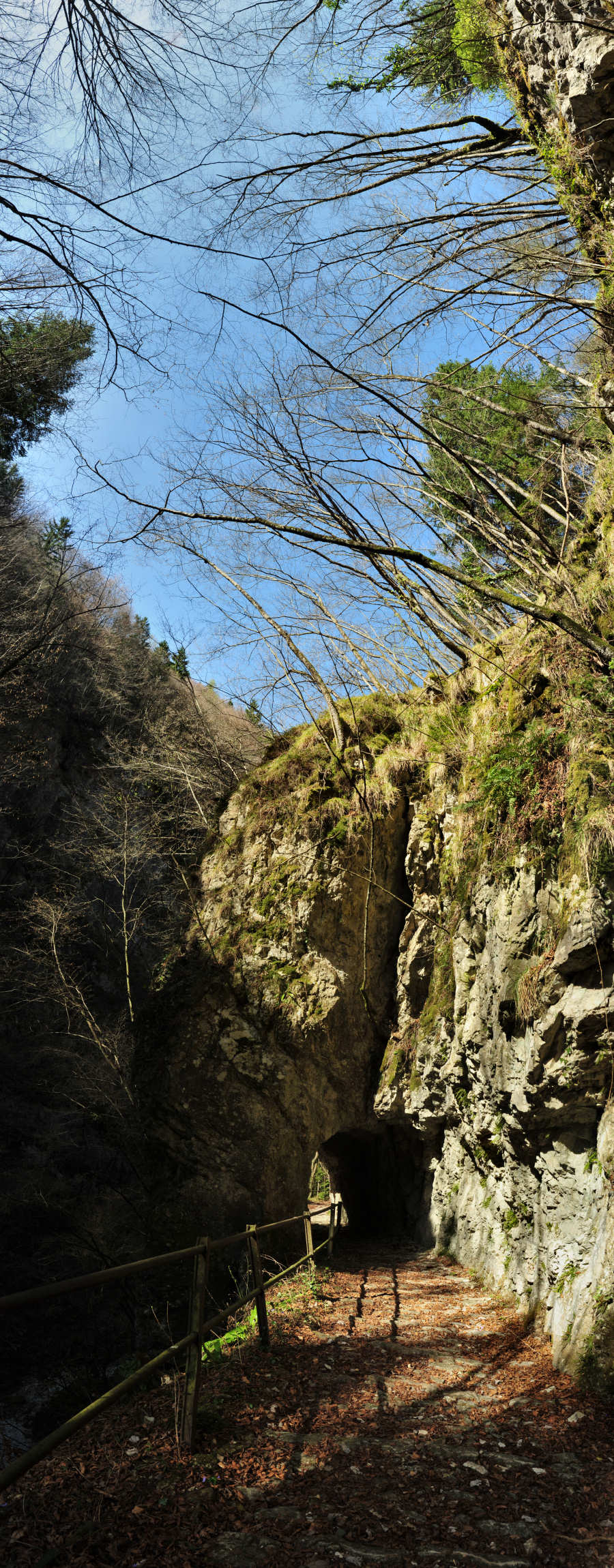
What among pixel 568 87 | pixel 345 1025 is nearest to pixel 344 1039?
pixel 345 1025

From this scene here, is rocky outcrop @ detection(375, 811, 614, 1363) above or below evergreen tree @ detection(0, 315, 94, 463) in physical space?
below

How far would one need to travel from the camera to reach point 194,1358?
3666 mm

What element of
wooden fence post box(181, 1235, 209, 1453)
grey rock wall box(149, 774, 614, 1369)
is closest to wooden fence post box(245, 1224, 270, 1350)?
wooden fence post box(181, 1235, 209, 1453)

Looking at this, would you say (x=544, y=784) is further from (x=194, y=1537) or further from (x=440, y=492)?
(x=440, y=492)

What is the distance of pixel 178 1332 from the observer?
33.9ft

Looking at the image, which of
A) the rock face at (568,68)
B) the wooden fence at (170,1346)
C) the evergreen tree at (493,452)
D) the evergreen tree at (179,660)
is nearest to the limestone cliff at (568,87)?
the rock face at (568,68)

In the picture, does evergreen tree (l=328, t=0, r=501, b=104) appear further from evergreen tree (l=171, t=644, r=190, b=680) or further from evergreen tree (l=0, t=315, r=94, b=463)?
evergreen tree (l=171, t=644, r=190, b=680)

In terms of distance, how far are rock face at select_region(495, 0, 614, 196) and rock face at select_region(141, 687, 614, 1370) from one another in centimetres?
548

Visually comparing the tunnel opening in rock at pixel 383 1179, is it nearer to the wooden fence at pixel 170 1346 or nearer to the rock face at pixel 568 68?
the wooden fence at pixel 170 1346

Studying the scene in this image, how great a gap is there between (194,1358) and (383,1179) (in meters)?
9.23

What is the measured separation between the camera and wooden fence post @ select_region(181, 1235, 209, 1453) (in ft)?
11.3

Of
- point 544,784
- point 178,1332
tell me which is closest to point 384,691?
point 544,784

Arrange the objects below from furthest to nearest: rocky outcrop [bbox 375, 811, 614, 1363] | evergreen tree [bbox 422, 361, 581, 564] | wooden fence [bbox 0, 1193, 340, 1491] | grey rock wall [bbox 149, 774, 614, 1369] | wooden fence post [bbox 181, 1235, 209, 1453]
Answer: evergreen tree [bbox 422, 361, 581, 564], grey rock wall [bbox 149, 774, 614, 1369], rocky outcrop [bbox 375, 811, 614, 1363], wooden fence post [bbox 181, 1235, 209, 1453], wooden fence [bbox 0, 1193, 340, 1491]

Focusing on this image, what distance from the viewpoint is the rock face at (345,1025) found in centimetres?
782
